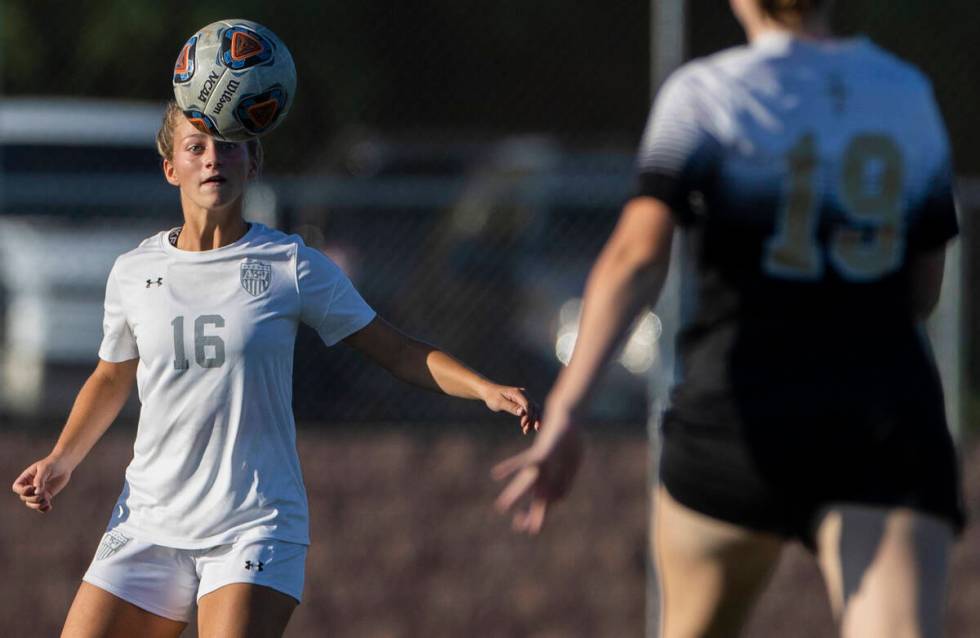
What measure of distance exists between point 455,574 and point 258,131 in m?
4.27

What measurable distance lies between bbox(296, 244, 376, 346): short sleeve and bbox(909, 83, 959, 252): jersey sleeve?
1655mm

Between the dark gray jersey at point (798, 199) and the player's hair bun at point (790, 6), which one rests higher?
the player's hair bun at point (790, 6)

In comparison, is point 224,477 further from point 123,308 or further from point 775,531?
point 775,531

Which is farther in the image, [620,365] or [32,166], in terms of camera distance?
[32,166]

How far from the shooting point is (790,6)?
3.51 metres

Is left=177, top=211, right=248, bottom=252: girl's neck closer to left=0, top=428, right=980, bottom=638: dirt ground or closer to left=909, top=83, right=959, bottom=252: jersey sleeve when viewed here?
left=909, top=83, right=959, bottom=252: jersey sleeve

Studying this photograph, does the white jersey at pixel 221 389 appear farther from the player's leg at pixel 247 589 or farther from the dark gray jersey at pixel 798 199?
the dark gray jersey at pixel 798 199

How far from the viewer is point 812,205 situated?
11.3ft

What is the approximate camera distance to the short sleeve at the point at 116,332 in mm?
4656

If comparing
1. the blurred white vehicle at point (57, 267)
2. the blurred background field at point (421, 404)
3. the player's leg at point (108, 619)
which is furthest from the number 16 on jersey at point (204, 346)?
the blurred white vehicle at point (57, 267)

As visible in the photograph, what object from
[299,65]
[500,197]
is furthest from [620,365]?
[299,65]

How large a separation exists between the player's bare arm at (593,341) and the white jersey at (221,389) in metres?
1.25

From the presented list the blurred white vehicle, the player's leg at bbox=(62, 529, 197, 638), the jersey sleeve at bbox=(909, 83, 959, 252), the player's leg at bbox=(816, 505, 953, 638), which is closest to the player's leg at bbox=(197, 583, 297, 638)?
the player's leg at bbox=(62, 529, 197, 638)

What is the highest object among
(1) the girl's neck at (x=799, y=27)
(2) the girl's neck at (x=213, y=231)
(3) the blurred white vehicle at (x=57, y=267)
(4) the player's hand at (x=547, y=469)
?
(1) the girl's neck at (x=799, y=27)
